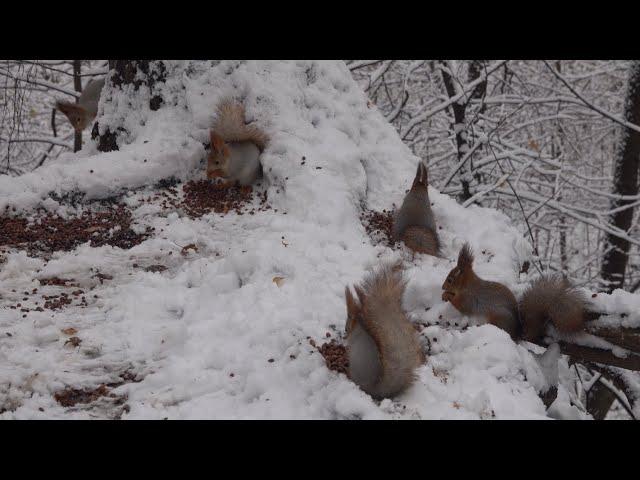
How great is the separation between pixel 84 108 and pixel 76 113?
0.09 m

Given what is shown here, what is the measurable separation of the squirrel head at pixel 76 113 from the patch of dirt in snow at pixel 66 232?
1820mm

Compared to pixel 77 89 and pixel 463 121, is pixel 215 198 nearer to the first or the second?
pixel 463 121

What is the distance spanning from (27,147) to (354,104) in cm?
538

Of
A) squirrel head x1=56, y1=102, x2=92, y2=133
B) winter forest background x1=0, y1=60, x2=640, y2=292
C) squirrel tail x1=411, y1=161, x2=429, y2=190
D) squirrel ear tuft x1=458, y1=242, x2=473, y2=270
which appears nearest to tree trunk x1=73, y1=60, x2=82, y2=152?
winter forest background x1=0, y1=60, x2=640, y2=292

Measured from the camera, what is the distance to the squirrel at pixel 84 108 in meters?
4.58

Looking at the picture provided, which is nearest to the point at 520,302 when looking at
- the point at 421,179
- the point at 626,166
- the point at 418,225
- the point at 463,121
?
the point at 418,225

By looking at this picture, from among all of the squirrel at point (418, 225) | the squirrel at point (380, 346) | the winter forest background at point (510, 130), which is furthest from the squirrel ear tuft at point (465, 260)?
the winter forest background at point (510, 130)

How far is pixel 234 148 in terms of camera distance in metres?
3.35

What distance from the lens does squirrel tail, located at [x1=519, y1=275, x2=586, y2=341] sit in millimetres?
2283
